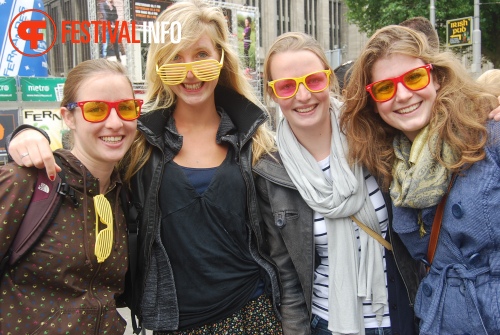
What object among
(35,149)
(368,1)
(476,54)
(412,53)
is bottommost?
(35,149)

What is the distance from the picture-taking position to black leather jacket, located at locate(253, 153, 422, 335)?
231cm

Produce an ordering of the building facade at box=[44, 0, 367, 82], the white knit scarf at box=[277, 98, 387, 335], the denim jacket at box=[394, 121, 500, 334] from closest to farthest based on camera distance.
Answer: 1. the denim jacket at box=[394, 121, 500, 334]
2. the white knit scarf at box=[277, 98, 387, 335]
3. the building facade at box=[44, 0, 367, 82]

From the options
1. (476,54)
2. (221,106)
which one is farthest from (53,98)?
(476,54)

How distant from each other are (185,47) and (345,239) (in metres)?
1.30

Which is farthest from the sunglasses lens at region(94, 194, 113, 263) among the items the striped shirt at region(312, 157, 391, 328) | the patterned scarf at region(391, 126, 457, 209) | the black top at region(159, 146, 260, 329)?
the patterned scarf at region(391, 126, 457, 209)

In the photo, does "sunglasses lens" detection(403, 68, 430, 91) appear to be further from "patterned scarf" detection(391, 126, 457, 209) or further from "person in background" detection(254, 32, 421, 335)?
"person in background" detection(254, 32, 421, 335)

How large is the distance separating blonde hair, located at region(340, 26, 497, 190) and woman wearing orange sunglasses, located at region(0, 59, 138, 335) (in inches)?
43.5

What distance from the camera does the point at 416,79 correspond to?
6.74 feet

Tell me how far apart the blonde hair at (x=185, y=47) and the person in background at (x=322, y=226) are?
267 millimetres

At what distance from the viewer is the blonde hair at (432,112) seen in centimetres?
187

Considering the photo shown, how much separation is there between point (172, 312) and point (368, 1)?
66.3ft

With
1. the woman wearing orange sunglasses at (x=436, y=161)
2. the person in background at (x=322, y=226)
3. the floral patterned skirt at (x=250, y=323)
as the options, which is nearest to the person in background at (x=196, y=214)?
the floral patterned skirt at (x=250, y=323)

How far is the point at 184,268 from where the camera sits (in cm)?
234

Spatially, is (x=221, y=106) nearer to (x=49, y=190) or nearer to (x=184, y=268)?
(x=184, y=268)
